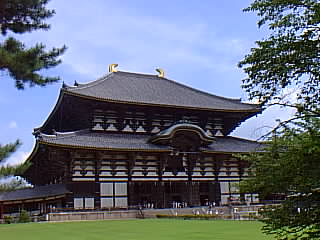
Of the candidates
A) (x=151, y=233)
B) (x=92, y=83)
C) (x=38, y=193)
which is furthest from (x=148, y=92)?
(x=151, y=233)

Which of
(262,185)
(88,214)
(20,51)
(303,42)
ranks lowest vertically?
(88,214)

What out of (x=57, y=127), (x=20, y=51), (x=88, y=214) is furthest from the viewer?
(x=57, y=127)

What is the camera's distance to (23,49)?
9.79 m

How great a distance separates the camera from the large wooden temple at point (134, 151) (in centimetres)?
2764

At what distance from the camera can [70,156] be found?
88.8 feet

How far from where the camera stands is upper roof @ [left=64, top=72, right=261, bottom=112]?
30547 millimetres

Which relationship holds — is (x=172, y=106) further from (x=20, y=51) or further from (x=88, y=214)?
(x=20, y=51)

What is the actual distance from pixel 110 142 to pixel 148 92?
25.8 feet

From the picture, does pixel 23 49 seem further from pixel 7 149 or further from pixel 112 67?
pixel 112 67

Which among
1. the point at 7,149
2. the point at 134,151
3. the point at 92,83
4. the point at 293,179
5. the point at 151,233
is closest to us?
the point at 293,179

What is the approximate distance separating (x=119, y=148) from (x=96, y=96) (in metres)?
4.46

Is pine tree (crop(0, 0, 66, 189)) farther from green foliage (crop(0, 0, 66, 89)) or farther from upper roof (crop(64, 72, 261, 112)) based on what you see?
upper roof (crop(64, 72, 261, 112))

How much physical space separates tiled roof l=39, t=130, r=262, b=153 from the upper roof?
109 inches

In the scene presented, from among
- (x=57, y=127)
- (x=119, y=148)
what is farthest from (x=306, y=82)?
(x=57, y=127)
